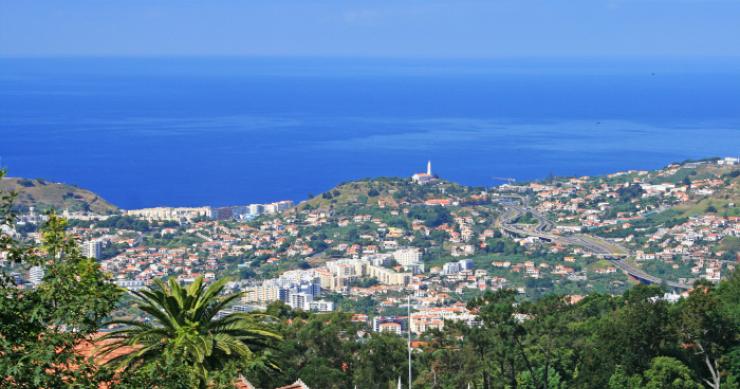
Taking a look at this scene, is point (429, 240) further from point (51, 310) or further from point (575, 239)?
point (51, 310)

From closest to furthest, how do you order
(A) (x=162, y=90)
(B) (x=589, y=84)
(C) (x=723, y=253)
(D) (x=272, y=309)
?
(D) (x=272, y=309) < (C) (x=723, y=253) < (A) (x=162, y=90) < (B) (x=589, y=84)

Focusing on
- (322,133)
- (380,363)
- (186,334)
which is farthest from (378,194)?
(322,133)

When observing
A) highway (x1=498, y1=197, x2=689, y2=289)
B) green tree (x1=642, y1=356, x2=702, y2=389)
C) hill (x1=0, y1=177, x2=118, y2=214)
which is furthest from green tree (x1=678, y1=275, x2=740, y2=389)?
hill (x1=0, y1=177, x2=118, y2=214)

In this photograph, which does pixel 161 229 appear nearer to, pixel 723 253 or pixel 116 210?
pixel 116 210

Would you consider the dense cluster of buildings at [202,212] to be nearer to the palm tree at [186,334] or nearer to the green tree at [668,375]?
the green tree at [668,375]

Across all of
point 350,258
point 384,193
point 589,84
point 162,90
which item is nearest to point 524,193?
point 384,193

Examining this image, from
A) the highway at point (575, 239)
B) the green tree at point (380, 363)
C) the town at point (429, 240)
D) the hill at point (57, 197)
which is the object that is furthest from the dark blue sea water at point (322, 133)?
the green tree at point (380, 363)

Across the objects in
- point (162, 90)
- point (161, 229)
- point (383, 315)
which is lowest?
point (383, 315)
